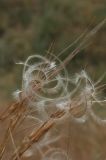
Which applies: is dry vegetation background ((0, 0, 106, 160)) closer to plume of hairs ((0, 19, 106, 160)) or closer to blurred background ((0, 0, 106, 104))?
blurred background ((0, 0, 106, 104))

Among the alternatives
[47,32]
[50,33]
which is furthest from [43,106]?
[50,33]

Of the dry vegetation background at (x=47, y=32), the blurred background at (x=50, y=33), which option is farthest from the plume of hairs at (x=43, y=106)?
the blurred background at (x=50, y=33)

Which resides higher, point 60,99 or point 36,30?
point 60,99

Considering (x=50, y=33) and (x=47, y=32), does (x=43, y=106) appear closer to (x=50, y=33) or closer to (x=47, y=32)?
(x=47, y=32)

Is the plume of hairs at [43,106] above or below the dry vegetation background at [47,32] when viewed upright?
above

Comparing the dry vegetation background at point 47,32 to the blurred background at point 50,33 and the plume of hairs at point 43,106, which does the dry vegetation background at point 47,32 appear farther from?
the plume of hairs at point 43,106

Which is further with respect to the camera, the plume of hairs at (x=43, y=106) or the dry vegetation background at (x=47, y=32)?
the dry vegetation background at (x=47, y=32)

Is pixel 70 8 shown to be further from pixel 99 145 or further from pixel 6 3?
pixel 99 145

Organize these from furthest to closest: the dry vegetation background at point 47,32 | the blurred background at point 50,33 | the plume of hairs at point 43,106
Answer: the blurred background at point 50,33 → the dry vegetation background at point 47,32 → the plume of hairs at point 43,106

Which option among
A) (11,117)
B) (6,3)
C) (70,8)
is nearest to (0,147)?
(11,117)
